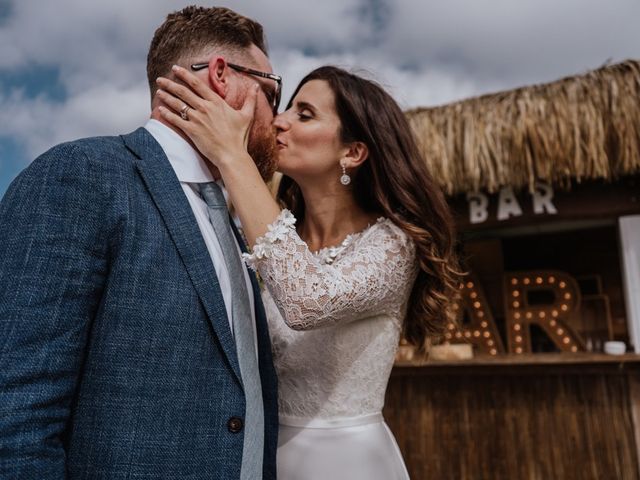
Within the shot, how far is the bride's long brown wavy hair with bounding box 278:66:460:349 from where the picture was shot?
2064 millimetres

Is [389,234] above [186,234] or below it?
above

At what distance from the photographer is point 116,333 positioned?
3.64 ft

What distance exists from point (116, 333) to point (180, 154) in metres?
0.58

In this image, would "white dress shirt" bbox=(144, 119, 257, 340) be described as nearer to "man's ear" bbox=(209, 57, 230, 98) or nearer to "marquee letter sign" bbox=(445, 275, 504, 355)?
"man's ear" bbox=(209, 57, 230, 98)

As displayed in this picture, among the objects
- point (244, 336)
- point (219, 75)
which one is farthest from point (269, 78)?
point (244, 336)

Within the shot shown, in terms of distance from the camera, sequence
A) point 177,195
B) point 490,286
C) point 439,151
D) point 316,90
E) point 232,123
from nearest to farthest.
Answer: point 177,195, point 232,123, point 316,90, point 439,151, point 490,286

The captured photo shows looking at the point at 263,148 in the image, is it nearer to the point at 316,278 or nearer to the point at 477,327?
the point at 316,278

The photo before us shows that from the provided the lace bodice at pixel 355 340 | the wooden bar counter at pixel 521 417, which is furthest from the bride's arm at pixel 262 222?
the wooden bar counter at pixel 521 417

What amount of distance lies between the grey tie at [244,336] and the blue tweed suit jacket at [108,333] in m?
0.08

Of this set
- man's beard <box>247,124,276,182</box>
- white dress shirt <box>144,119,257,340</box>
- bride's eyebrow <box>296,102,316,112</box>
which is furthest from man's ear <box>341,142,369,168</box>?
white dress shirt <box>144,119,257,340</box>

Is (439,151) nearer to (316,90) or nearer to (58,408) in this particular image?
(316,90)

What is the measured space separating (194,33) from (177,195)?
2.11 ft

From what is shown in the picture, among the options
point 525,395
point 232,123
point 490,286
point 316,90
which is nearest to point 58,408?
point 232,123

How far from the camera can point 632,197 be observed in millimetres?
4387
